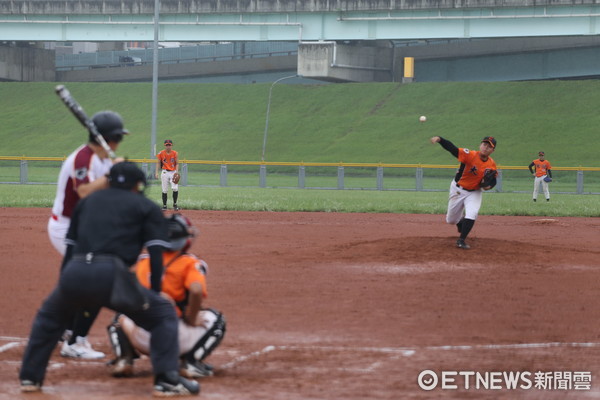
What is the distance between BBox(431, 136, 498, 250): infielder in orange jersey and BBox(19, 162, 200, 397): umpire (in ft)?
32.4

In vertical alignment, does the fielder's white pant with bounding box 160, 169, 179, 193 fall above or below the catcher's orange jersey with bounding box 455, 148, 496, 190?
below

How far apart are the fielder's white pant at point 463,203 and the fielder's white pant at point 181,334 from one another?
944 centimetres

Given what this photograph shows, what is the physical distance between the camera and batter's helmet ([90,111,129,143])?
7.61 meters

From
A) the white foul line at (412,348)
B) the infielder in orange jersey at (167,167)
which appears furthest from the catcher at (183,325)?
the infielder in orange jersey at (167,167)

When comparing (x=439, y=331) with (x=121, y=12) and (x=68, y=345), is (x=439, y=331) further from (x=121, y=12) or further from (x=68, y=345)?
(x=121, y=12)

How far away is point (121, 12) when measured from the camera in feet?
218

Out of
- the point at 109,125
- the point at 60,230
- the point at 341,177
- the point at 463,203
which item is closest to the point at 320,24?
the point at 341,177

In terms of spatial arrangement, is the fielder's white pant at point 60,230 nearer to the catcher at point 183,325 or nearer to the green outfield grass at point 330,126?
the catcher at point 183,325

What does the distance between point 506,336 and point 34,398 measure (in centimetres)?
463

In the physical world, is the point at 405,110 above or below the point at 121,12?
below

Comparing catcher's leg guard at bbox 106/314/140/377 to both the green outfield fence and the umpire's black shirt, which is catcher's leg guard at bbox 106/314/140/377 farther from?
the green outfield fence

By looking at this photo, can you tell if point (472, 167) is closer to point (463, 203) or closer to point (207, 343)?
point (463, 203)

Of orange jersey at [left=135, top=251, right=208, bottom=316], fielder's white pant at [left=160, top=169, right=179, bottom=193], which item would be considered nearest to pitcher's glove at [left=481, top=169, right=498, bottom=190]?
orange jersey at [left=135, top=251, right=208, bottom=316]

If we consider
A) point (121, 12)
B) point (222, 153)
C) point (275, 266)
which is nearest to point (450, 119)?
point (222, 153)
